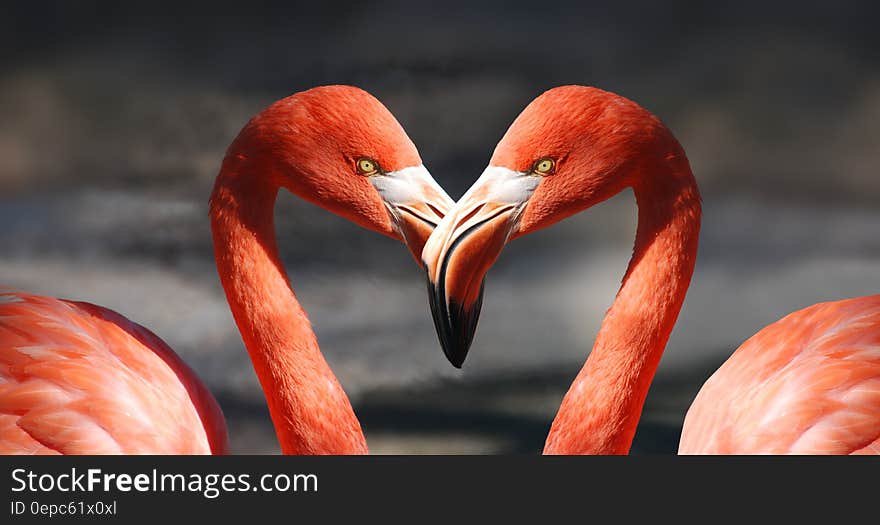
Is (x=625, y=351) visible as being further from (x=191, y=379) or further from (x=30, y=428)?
(x=30, y=428)

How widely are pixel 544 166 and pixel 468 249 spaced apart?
0.43m

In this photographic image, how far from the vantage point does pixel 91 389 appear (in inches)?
133

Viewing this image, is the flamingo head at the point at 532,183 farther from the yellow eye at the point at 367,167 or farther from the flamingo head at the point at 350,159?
the yellow eye at the point at 367,167

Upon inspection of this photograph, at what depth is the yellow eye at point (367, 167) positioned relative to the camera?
11.0 feet

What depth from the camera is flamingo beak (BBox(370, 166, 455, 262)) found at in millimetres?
3217

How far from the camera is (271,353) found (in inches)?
138

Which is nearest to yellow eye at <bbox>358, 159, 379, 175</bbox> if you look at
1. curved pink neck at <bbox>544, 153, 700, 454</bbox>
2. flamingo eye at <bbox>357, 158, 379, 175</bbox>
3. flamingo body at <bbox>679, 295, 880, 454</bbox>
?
flamingo eye at <bbox>357, 158, 379, 175</bbox>

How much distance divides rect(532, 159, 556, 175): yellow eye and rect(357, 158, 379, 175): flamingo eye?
1.84ft

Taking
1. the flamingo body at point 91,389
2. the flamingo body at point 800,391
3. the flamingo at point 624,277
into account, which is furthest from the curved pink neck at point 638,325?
the flamingo body at point 91,389

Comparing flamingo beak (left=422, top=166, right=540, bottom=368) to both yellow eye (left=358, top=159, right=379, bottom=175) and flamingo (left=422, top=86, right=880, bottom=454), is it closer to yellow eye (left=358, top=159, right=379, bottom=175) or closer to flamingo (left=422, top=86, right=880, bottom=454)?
flamingo (left=422, top=86, right=880, bottom=454)

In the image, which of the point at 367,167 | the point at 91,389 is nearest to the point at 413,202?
the point at 367,167

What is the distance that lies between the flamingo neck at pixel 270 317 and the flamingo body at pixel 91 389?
42cm

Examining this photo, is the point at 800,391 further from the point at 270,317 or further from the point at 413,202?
the point at 270,317
